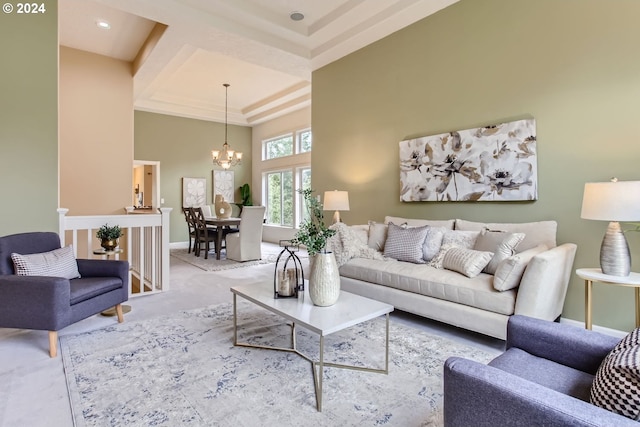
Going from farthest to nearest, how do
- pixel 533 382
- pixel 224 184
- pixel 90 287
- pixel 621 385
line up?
pixel 224 184 < pixel 90 287 < pixel 533 382 < pixel 621 385

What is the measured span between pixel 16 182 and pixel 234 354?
2.92 m

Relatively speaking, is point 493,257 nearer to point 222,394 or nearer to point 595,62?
point 595,62

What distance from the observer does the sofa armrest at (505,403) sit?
87 cm

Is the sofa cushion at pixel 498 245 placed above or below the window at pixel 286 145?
below

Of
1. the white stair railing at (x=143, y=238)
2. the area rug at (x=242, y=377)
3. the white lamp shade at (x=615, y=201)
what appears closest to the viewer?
the area rug at (x=242, y=377)

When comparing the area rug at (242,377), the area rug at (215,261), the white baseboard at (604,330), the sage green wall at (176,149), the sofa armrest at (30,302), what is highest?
the sage green wall at (176,149)

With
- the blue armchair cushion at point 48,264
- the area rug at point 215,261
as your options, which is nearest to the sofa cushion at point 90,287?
the blue armchair cushion at point 48,264

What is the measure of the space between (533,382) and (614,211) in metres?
1.71

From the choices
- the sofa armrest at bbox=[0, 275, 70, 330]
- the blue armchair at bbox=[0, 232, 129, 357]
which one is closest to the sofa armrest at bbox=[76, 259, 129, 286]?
the blue armchair at bbox=[0, 232, 129, 357]

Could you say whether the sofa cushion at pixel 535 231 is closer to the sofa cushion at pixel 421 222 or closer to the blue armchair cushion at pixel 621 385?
the sofa cushion at pixel 421 222

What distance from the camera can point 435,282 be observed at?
9.32ft

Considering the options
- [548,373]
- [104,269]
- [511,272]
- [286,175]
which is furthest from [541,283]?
[286,175]

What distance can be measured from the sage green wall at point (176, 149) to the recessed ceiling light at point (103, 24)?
3.58m

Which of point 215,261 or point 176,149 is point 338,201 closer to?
point 215,261
